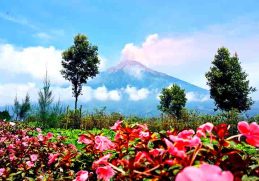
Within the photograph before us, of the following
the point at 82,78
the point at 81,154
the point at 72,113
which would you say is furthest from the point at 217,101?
the point at 81,154

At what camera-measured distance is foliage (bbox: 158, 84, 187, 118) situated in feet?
165

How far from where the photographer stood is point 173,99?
51.1 m

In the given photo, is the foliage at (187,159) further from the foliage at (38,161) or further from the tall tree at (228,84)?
the tall tree at (228,84)

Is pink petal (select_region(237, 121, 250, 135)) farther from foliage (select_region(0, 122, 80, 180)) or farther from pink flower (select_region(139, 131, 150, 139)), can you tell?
foliage (select_region(0, 122, 80, 180))

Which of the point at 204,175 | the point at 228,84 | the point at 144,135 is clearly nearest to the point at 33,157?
the point at 144,135

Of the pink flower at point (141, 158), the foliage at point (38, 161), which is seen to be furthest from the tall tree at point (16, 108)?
the pink flower at point (141, 158)

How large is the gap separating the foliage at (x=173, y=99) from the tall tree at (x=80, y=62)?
9403 millimetres

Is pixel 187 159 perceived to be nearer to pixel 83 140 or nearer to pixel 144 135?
pixel 144 135

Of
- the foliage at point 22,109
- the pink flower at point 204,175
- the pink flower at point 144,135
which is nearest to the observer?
the pink flower at point 204,175

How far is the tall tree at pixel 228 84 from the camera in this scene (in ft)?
135

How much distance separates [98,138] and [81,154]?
91cm

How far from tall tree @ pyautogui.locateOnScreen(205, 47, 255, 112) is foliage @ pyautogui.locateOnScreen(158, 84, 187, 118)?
798 cm

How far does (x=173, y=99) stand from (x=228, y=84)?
10.6m

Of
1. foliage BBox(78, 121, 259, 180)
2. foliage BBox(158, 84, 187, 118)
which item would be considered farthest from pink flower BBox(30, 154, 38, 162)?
foliage BBox(158, 84, 187, 118)
